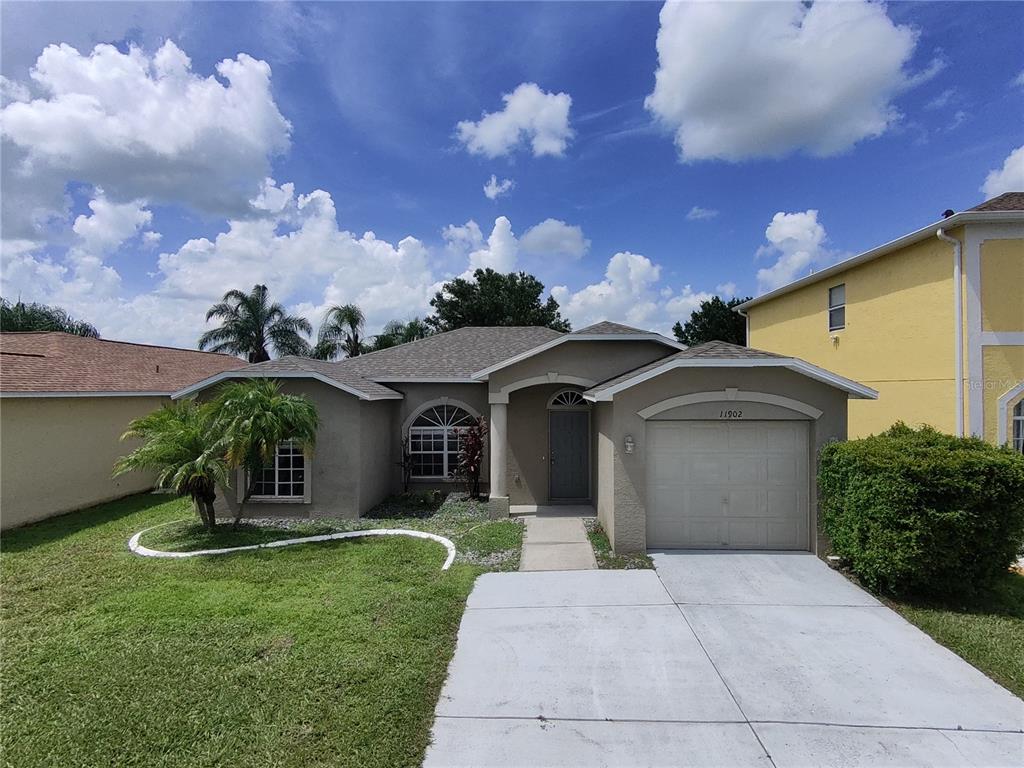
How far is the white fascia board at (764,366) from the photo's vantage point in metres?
8.26

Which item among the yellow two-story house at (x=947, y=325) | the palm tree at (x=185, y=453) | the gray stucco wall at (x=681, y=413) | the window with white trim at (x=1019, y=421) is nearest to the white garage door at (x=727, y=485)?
the gray stucco wall at (x=681, y=413)

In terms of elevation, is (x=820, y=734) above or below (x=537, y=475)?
below

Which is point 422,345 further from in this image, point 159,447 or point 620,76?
point 620,76

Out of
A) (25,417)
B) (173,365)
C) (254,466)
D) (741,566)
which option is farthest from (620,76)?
(173,365)

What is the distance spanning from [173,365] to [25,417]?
8350mm

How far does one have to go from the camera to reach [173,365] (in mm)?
19531

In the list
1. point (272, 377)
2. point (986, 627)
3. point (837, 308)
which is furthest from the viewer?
point (837, 308)

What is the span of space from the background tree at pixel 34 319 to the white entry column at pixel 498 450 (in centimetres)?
3741

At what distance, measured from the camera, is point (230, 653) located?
5430mm

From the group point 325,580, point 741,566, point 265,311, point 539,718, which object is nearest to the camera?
point 539,718

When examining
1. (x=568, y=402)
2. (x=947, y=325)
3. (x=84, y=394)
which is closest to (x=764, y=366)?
(x=947, y=325)

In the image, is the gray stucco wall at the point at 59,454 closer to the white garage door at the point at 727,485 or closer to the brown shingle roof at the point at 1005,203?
the white garage door at the point at 727,485

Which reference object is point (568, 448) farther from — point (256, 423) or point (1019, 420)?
point (1019, 420)

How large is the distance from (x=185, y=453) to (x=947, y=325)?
16.2 m
